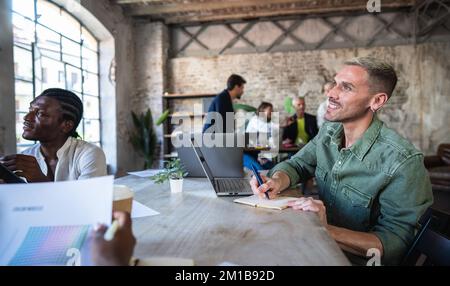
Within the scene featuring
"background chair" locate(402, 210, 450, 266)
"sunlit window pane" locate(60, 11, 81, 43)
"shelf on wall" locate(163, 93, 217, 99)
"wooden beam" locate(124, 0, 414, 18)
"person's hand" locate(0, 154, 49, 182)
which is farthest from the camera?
"shelf on wall" locate(163, 93, 217, 99)

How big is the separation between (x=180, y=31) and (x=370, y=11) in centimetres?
441

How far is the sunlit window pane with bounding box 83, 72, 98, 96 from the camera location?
5938 mm

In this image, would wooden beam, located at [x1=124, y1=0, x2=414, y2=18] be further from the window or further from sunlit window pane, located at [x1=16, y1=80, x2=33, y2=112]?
sunlit window pane, located at [x1=16, y1=80, x2=33, y2=112]

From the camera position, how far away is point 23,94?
13.8 feet

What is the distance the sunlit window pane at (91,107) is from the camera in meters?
6.00

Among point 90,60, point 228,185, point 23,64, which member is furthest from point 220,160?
point 90,60

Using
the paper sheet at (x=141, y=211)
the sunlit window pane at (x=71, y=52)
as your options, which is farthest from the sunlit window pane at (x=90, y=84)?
the paper sheet at (x=141, y=211)

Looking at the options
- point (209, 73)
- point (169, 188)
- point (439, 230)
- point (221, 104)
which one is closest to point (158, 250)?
point (169, 188)

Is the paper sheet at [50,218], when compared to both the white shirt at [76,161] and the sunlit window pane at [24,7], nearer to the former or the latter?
the white shirt at [76,161]

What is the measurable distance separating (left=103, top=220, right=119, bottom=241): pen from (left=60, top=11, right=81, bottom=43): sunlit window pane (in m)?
5.62

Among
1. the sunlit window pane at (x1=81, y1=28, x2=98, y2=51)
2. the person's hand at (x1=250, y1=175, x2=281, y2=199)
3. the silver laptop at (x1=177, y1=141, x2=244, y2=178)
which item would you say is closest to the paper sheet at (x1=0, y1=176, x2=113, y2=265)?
the person's hand at (x1=250, y1=175, x2=281, y2=199)

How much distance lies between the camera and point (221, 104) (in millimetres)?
4285

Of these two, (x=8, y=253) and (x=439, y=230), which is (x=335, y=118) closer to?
(x=439, y=230)

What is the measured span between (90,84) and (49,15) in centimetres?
150
